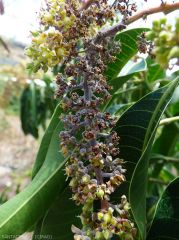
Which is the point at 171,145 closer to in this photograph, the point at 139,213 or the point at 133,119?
the point at 133,119

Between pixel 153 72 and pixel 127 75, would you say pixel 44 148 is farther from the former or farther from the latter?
pixel 153 72

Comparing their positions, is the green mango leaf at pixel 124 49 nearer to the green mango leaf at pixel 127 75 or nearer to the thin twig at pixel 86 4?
the green mango leaf at pixel 127 75

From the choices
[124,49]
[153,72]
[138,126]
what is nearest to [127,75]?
[124,49]

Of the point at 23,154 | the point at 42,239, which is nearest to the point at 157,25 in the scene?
the point at 42,239

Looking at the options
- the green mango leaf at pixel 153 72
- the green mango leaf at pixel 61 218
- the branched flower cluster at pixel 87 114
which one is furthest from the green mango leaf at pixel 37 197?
the green mango leaf at pixel 153 72

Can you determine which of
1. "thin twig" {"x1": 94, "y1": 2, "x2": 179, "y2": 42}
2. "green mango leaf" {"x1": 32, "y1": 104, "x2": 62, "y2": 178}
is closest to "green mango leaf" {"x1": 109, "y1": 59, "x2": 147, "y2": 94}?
"green mango leaf" {"x1": 32, "y1": 104, "x2": 62, "y2": 178}

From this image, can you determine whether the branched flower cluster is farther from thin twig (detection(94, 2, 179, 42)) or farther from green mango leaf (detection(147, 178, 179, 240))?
green mango leaf (detection(147, 178, 179, 240))
